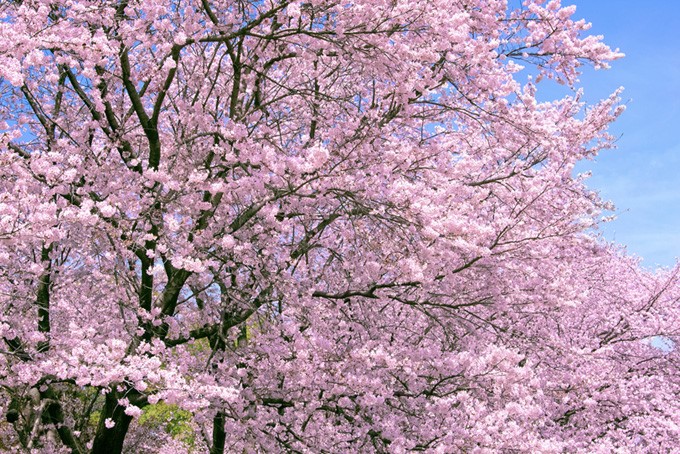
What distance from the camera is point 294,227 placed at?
1118 cm

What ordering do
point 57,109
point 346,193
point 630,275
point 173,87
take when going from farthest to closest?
1. point 630,275
2. point 173,87
3. point 57,109
4. point 346,193

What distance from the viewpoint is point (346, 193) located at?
25.5ft

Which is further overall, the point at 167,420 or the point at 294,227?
the point at 167,420

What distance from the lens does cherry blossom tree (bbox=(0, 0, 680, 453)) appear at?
768 cm

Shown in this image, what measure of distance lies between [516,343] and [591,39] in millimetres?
4534

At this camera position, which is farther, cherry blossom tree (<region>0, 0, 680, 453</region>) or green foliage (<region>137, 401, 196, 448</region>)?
green foliage (<region>137, 401, 196, 448</region>)

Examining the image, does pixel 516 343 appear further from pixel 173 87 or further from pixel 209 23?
pixel 173 87

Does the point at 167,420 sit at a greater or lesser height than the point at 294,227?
lesser

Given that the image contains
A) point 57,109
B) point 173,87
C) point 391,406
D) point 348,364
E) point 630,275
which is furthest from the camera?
point 630,275

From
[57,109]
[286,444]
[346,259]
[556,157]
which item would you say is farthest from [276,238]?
[556,157]

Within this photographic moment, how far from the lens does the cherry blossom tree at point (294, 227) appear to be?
7.68 m

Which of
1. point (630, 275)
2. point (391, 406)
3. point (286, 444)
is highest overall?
point (630, 275)

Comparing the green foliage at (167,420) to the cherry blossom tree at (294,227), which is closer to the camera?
the cherry blossom tree at (294,227)

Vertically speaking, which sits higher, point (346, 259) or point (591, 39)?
point (591, 39)
